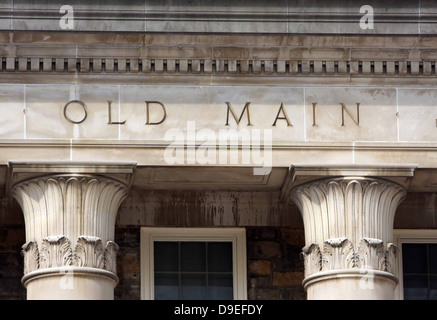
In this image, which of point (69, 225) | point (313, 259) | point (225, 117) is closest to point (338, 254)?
point (313, 259)

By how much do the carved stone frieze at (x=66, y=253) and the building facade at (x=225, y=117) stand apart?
1.4 inches

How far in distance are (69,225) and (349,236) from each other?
4.46 metres

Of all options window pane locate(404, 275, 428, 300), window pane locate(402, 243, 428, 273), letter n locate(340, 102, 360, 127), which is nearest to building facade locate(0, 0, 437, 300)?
letter n locate(340, 102, 360, 127)

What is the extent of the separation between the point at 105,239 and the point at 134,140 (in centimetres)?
170

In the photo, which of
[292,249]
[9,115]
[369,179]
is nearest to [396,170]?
[369,179]

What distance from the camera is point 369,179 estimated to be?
120ft

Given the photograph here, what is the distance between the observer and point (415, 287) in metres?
38.3

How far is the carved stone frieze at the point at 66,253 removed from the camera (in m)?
35.6

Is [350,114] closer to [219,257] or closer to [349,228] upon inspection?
[349,228]

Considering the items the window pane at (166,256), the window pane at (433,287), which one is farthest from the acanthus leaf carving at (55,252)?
the window pane at (433,287)

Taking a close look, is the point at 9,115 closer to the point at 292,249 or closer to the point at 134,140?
A: the point at 134,140

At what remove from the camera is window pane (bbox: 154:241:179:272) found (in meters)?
38.2

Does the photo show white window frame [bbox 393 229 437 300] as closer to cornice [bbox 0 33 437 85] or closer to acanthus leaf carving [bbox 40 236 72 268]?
cornice [bbox 0 33 437 85]

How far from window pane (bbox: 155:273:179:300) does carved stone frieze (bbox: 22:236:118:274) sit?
2355mm
